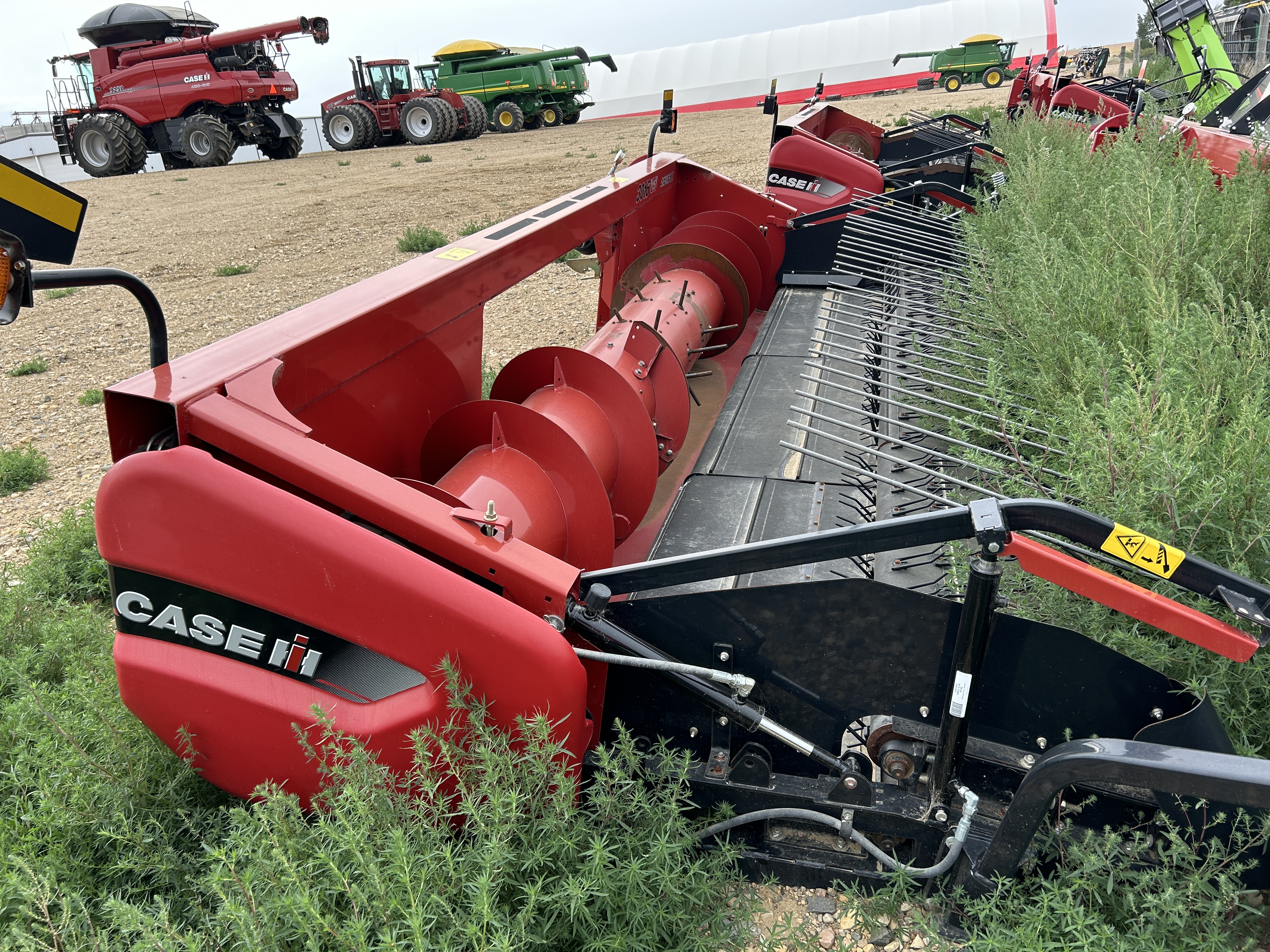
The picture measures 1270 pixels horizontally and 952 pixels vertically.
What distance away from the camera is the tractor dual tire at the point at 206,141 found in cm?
1773

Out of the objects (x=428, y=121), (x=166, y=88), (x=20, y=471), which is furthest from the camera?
(x=428, y=121)

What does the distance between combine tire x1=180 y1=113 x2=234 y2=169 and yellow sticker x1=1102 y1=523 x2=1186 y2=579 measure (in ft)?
66.8

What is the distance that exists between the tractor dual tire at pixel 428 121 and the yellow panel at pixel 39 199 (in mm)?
21588

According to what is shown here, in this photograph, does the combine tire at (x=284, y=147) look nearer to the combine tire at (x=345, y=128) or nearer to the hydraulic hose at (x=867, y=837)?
the combine tire at (x=345, y=128)

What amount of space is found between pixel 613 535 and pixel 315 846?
1091 mm

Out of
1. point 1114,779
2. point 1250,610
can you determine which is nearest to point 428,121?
point 1250,610

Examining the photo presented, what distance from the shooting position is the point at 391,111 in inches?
843

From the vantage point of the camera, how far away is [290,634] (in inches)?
64.2

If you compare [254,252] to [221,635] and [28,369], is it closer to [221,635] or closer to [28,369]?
[28,369]

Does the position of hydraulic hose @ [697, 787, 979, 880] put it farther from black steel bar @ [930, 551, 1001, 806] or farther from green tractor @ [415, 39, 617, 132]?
green tractor @ [415, 39, 617, 132]

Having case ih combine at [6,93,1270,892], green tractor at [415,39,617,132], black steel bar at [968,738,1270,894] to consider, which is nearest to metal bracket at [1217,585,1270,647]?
case ih combine at [6,93,1270,892]

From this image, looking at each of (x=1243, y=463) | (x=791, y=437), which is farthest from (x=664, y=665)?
(x=791, y=437)

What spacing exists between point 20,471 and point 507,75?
23.3m

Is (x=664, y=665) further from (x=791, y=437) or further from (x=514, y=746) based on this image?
(x=791, y=437)
